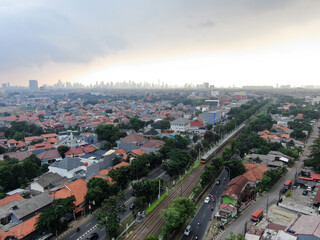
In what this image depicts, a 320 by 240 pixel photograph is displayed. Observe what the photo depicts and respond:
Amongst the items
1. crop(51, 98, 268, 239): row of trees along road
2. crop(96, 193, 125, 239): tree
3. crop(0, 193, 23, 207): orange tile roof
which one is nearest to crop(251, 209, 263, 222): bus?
crop(51, 98, 268, 239): row of trees along road

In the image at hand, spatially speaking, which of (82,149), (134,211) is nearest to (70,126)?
(82,149)

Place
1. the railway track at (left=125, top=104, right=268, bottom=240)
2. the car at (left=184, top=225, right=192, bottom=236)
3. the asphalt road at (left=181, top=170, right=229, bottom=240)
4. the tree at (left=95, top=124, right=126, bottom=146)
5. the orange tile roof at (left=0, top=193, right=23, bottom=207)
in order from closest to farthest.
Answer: the car at (left=184, top=225, right=192, bottom=236) < the asphalt road at (left=181, top=170, right=229, bottom=240) < the railway track at (left=125, top=104, right=268, bottom=240) < the orange tile roof at (left=0, top=193, right=23, bottom=207) < the tree at (left=95, top=124, right=126, bottom=146)

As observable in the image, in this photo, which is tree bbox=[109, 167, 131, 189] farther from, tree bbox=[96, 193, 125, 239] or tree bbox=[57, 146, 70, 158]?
tree bbox=[57, 146, 70, 158]

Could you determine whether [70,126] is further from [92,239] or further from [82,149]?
[92,239]

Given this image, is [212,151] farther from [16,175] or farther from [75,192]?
[16,175]

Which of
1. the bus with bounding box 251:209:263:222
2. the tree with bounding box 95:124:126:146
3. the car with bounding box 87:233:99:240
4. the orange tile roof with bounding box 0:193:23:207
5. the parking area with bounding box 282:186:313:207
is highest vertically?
the tree with bounding box 95:124:126:146

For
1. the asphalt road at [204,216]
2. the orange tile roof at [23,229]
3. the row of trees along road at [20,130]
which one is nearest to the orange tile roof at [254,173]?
the asphalt road at [204,216]

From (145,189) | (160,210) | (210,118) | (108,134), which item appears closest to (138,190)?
(145,189)
